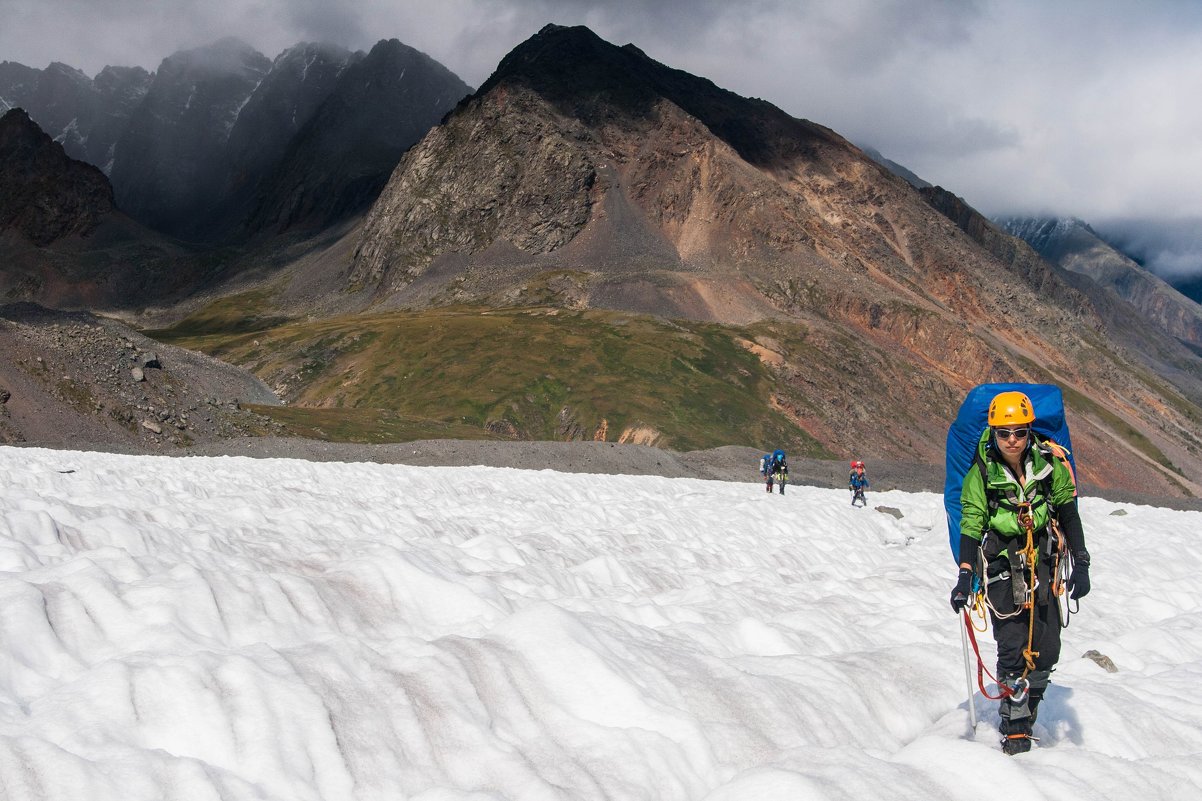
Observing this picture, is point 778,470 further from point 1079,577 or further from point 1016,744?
point 1016,744

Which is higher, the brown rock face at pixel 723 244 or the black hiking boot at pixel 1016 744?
the brown rock face at pixel 723 244

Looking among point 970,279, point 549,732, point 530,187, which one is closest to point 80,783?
point 549,732

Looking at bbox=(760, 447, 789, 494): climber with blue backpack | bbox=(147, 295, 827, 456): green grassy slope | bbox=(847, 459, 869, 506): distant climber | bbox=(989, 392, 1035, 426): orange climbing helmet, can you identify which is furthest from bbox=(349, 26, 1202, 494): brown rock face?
bbox=(989, 392, 1035, 426): orange climbing helmet

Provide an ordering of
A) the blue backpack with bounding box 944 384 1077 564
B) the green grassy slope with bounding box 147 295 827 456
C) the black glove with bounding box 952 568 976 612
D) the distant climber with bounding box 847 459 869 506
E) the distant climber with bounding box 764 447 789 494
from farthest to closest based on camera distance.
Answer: the green grassy slope with bounding box 147 295 827 456, the distant climber with bounding box 764 447 789 494, the distant climber with bounding box 847 459 869 506, the blue backpack with bounding box 944 384 1077 564, the black glove with bounding box 952 568 976 612

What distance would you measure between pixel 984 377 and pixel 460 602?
13189cm

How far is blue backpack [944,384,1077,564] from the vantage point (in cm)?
959

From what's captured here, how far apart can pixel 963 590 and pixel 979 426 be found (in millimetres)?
2045

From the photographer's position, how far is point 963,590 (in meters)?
8.52

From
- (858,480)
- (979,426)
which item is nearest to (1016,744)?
(979,426)

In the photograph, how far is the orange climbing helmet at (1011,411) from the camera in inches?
339

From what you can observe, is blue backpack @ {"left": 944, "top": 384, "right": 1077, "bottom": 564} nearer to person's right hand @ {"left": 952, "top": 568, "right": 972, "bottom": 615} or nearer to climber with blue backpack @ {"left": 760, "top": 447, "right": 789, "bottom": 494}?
person's right hand @ {"left": 952, "top": 568, "right": 972, "bottom": 615}

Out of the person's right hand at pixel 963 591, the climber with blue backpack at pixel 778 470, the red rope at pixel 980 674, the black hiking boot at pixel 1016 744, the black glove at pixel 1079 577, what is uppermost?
the black glove at pixel 1079 577

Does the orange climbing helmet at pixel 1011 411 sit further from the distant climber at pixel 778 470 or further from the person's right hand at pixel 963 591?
the distant climber at pixel 778 470

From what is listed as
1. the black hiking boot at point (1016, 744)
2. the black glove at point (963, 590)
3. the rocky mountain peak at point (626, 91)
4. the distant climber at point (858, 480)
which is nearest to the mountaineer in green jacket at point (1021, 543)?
the black glove at point (963, 590)
